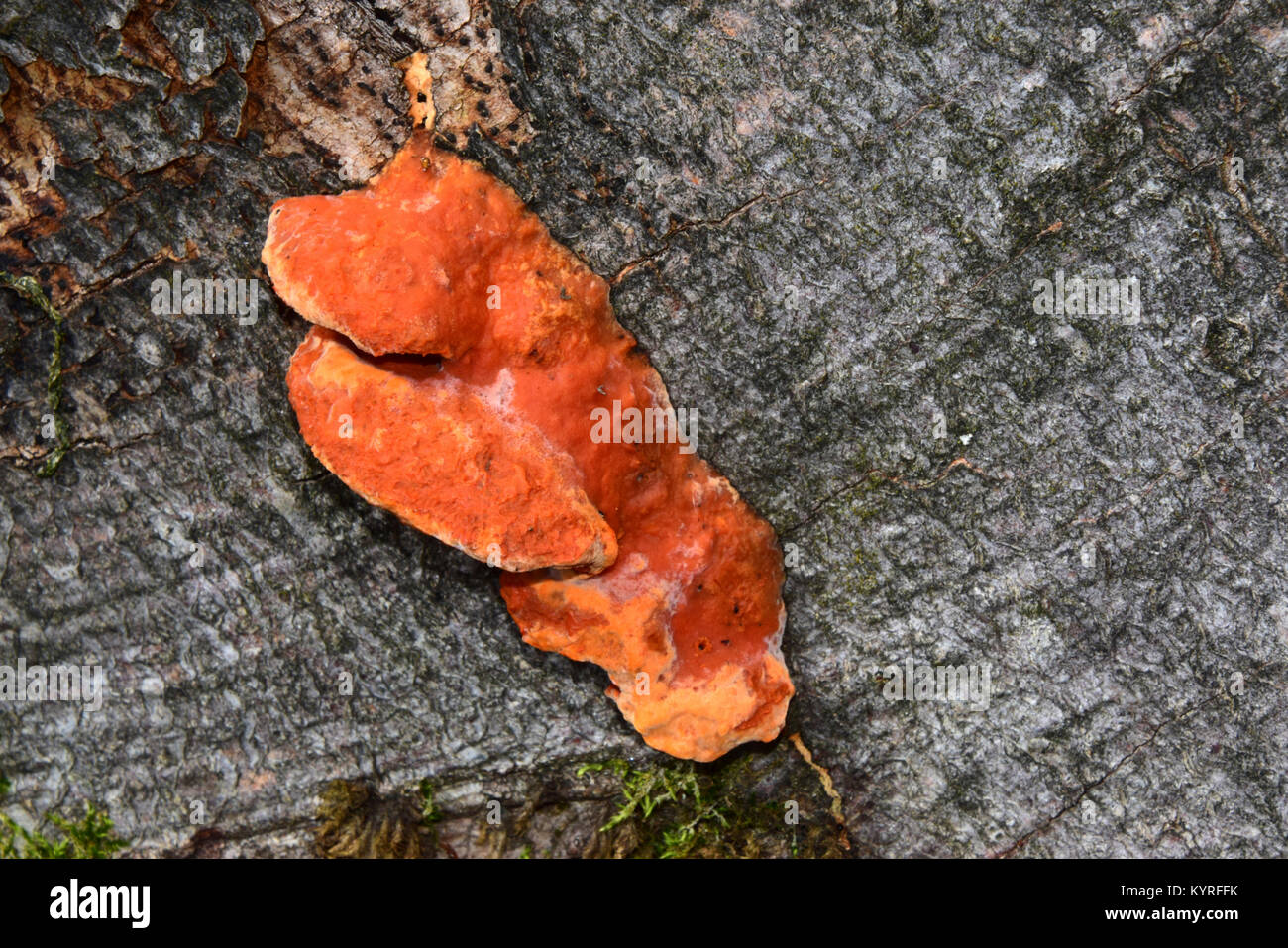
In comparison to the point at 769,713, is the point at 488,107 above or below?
above

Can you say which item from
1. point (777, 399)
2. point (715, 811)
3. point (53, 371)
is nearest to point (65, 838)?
point (53, 371)

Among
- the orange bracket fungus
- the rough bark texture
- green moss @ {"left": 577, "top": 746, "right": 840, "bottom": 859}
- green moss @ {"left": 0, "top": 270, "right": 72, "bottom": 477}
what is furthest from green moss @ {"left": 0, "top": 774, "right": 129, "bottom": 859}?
the orange bracket fungus

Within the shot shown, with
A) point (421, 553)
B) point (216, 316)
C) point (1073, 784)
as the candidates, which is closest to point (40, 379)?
point (216, 316)

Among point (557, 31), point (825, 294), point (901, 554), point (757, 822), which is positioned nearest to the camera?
point (557, 31)

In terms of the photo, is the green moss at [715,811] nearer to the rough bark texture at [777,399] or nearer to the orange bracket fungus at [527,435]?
the rough bark texture at [777,399]

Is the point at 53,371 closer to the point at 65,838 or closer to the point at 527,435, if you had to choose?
the point at 527,435

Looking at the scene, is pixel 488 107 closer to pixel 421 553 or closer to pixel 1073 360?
pixel 421 553
